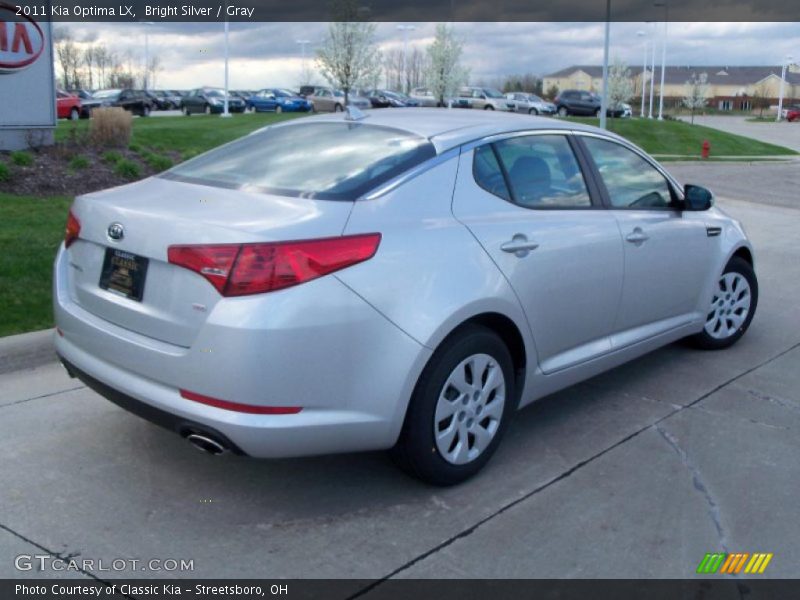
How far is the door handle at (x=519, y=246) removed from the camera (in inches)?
162

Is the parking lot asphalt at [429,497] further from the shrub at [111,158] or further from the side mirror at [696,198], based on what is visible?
the shrub at [111,158]

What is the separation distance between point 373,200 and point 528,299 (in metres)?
0.98

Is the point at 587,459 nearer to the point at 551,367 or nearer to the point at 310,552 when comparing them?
the point at 551,367

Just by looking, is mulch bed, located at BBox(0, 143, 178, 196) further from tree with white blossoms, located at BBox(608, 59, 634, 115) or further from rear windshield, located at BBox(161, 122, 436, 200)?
→ tree with white blossoms, located at BBox(608, 59, 634, 115)

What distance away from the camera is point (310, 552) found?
3461 millimetres

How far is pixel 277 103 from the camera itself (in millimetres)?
53906

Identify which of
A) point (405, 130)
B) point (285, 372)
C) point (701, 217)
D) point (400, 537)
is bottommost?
point (400, 537)

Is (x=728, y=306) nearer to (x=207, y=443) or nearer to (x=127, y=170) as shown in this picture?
(x=207, y=443)

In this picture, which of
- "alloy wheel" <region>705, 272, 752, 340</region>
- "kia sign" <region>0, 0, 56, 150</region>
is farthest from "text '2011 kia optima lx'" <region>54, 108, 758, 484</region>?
"kia sign" <region>0, 0, 56, 150</region>

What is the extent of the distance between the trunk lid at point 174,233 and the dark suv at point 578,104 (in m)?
46.5

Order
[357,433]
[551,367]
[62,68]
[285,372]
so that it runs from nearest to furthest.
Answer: [285,372]
[357,433]
[551,367]
[62,68]

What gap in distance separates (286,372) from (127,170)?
28.4ft

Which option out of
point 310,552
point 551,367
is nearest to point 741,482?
point 551,367

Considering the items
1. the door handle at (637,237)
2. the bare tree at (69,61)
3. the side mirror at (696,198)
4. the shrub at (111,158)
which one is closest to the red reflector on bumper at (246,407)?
the door handle at (637,237)
